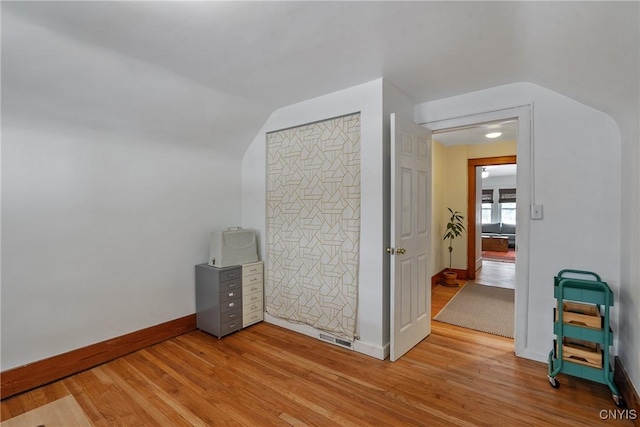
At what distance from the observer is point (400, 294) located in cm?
251

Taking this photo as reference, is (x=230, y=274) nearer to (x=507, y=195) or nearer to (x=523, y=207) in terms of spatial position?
(x=523, y=207)

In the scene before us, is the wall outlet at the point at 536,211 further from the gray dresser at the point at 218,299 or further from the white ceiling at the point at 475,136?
the gray dresser at the point at 218,299

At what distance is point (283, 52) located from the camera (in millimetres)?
2066

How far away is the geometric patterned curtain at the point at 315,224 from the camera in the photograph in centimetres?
271

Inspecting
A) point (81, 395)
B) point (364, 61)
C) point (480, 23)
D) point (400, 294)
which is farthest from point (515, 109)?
point (81, 395)

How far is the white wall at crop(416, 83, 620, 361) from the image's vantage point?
7.14 ft

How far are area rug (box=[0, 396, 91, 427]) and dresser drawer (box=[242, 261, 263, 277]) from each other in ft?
5.33

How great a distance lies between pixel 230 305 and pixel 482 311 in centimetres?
301

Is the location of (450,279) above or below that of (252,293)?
below

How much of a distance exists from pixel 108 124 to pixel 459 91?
3.15 metres

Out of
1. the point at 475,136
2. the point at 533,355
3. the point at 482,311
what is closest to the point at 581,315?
the point at 533,355

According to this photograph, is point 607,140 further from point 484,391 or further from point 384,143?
point 484,391

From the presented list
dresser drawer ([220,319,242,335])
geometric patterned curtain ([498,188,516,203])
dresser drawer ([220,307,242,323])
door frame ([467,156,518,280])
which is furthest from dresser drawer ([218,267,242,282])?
geometric patterned curtain ([498,188,516,203])

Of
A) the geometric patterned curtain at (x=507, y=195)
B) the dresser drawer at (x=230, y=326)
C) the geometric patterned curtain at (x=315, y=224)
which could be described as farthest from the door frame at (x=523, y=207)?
Answer: the geometric patterned curtain at (x=507, y=195)
